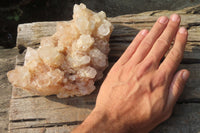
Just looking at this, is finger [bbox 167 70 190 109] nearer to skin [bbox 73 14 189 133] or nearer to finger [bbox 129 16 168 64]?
skin [bbox 73 14 189 133]

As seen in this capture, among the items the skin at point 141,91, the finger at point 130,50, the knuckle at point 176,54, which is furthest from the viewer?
the finger at point 130,50

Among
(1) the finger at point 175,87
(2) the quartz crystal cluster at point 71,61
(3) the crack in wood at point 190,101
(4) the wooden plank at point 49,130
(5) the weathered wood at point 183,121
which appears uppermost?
(2) the quartz crystal cluster at point 71,61

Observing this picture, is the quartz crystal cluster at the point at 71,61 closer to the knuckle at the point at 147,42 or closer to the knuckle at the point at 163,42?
the knuckle at the point at 147,42

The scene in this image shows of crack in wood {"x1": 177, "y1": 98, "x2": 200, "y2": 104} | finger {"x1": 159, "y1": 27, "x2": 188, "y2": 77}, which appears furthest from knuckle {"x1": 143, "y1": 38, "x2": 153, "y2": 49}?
crack in wood {"x1": 177, "y1": 98, "x2": 200, "y2": 104}

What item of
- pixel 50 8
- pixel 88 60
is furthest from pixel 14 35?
pixel 88 60

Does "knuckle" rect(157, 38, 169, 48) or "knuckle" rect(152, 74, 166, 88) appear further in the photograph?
"knuckle" rect(157, 38, 169, 48)

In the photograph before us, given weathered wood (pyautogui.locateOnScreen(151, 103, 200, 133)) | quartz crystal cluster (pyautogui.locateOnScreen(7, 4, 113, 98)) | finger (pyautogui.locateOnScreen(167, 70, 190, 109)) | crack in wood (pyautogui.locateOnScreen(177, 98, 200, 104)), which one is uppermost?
quartz crystal cluster (pyautogui.locateOnScreen(7, 4, 113, 98))

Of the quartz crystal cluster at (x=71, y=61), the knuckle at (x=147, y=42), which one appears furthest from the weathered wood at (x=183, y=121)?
the quartz crystal cluster at (x=71, y=61)

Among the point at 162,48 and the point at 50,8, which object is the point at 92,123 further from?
the point at 50,8
